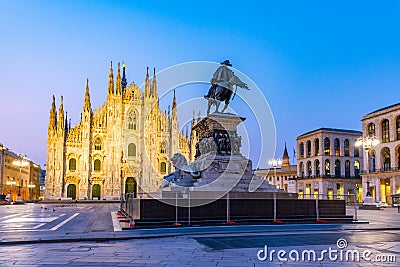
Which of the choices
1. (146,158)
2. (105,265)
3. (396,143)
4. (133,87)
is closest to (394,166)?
(396,143)

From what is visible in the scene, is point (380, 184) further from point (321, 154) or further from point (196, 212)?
point (196, 212)

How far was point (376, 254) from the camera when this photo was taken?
8.62 metres

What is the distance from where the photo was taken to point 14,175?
8006 cm

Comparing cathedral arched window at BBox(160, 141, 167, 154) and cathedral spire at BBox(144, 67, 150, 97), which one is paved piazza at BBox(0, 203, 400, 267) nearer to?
cathedral spire at BBox(144, 67, 150, 97)

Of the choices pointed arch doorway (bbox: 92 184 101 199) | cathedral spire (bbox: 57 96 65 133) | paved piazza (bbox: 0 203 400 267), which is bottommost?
pointed arch doorway (bbox: 92 184 101 199)

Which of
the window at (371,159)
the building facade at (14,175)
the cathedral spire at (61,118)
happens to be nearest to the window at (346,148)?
the window at (371,159)

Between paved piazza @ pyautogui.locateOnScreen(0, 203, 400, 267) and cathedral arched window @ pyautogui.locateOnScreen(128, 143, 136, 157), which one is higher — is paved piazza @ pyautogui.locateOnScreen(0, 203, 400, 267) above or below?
below

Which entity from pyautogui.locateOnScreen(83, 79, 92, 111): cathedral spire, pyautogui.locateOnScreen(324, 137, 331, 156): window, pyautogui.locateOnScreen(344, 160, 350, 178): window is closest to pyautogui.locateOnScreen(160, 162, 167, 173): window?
pyautogui.locateOnScreen(83, 79, 92, 111): cathedral spire

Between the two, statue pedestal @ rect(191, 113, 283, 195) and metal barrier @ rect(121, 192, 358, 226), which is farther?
statue pedestal @ rect(191, 113, 283, 195)

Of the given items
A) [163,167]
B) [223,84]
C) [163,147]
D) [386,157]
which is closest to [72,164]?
[163,167]

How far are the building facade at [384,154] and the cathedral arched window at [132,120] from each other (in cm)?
3561

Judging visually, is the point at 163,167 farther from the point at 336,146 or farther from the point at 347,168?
the point at 347,168

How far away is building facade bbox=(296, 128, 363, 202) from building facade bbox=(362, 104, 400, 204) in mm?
12001

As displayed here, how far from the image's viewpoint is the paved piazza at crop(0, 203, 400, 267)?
7.73 meters
